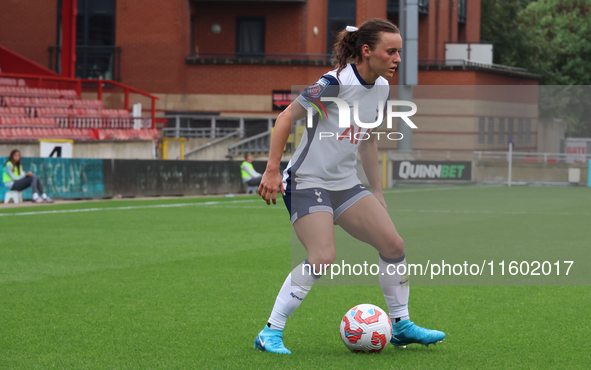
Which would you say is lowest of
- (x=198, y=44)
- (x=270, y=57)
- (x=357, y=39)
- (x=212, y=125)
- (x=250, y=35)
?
(x=357, y=39)

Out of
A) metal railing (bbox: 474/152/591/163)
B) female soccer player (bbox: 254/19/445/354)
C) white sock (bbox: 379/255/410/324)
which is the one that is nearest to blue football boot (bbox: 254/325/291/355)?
female soccer player (bbox: 254/19/445/354)

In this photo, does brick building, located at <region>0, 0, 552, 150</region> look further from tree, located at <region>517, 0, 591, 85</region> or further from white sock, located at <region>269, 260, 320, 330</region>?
white sock, located at <region>269, 260, 320, 330</region>

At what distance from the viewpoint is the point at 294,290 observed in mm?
5176

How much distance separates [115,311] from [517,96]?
57.1ft

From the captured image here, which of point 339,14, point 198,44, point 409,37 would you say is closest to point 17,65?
point 198,44

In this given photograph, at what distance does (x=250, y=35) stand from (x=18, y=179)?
2201 cm

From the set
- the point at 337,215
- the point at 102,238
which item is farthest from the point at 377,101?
the point at 102,238

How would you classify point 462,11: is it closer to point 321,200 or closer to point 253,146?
point 253,146

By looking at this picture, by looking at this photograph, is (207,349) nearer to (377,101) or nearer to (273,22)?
(377,101)

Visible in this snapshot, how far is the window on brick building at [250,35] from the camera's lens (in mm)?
40500

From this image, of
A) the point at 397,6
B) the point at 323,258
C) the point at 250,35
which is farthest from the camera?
the point at 397,6

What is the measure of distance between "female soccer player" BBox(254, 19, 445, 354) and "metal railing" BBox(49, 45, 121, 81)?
35364mm

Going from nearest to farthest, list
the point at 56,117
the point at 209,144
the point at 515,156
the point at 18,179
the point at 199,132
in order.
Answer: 1. the point at 515,156
2. the point at 18,179
3. the point at 56,117
4. the point at 209,144
5. the point at 199,132

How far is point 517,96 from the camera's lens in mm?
22125
